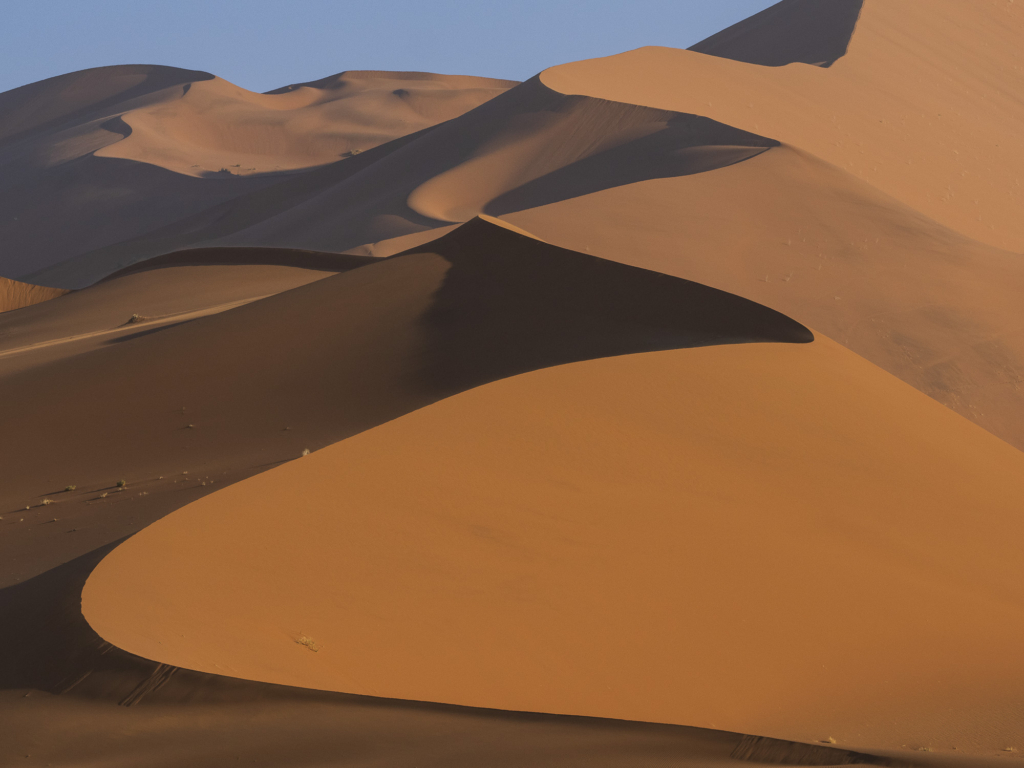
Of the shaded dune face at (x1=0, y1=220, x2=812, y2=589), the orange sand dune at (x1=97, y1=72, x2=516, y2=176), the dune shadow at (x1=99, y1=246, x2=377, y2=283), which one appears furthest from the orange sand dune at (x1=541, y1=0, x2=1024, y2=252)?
the orange sand dune at (x1=97, y1=72, x2=516, y2=176)

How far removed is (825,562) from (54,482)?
7401mm

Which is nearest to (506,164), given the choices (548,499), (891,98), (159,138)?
(891,98)

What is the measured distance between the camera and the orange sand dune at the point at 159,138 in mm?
56438

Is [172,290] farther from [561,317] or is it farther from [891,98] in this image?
[891,98]

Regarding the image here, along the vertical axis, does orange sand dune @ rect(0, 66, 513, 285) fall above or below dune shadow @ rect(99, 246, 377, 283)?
above

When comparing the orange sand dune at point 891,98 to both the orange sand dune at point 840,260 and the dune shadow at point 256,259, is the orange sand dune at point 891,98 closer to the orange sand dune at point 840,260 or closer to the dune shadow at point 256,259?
the orange sand dune at point 840,260

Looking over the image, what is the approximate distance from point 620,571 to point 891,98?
33.8m

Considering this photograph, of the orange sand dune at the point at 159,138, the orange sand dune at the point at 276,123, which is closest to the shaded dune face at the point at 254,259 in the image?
the orange sand dune at the point at 159,138

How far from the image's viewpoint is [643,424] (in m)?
8.95

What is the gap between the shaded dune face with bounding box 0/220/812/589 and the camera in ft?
34.5

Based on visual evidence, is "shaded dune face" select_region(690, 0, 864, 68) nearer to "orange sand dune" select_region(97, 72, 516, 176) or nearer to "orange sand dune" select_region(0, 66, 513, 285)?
"orange sand dune" select_region(0, 66, 513, 285)

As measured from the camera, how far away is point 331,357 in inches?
485

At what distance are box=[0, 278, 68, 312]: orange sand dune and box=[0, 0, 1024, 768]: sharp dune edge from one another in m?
4.73

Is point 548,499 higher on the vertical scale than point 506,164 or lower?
lower
